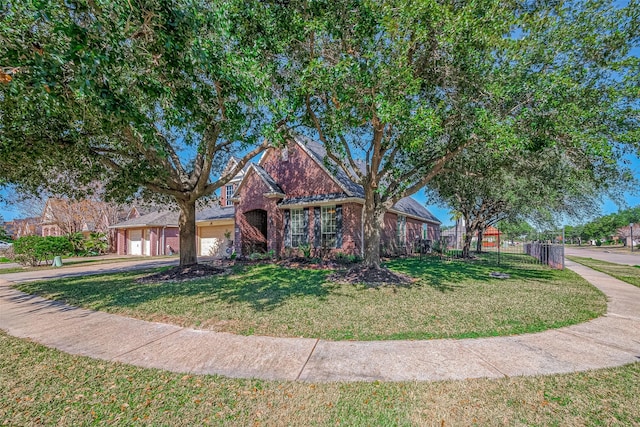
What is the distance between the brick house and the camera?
49.8ft

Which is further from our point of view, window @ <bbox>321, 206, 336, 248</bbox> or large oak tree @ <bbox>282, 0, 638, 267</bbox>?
window @ <bbox>321, 206, 336, 248</bbox>

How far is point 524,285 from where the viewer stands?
9508mm

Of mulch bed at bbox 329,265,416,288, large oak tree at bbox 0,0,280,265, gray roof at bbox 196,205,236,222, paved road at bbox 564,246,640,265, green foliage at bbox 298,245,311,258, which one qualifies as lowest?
paved road at bbox 564,246,640,265

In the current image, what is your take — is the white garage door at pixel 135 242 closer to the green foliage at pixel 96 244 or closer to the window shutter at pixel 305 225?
the green foliage at pixel 96 244

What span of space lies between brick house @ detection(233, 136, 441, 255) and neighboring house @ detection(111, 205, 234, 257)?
380cm

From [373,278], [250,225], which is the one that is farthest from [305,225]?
[373,278]

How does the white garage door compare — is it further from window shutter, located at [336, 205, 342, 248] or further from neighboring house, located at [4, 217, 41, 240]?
window shutter, located at [336, 205, 342, 248]

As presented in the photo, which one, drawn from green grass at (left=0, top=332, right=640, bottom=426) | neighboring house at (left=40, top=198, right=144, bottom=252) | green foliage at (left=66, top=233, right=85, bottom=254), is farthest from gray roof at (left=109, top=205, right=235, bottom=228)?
green grass at (left=0, top=332, right=640, bottom=426)

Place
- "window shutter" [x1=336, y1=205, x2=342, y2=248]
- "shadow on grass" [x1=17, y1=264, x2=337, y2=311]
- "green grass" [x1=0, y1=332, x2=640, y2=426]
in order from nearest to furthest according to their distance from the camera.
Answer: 1. "green grass" [x1=0, y1=332, x2=640, y2=426]
2. "shadow on grass" [x1=17, y1=264, x2=337, y2=311]
3. "window shutter" [x1=336, y1=205, x2=342, y2=248]

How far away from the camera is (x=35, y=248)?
16.3 meters

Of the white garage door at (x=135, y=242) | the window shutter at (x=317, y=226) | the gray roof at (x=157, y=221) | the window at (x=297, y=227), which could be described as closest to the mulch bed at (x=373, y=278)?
the window shutter at (x=317, y=226)

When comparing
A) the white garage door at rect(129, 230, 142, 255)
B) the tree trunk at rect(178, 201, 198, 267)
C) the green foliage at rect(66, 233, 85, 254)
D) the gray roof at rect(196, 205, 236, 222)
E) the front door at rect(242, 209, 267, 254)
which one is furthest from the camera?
the white garage door at rect(129, 230, 142, 255)

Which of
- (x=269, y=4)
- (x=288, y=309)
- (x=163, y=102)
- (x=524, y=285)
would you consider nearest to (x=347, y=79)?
(x=269, y=4)

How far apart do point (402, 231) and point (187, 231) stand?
1470 centimetres
